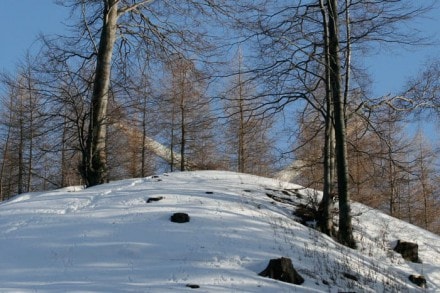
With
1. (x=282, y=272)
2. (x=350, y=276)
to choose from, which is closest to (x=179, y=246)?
(x=282, y=272)

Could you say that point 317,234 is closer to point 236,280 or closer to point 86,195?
point 236,280

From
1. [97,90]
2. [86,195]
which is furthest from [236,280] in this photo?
[97,90]

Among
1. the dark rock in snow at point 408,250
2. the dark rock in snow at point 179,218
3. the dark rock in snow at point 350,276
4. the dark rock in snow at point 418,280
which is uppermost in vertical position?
the dark rock in snow at point 179,218

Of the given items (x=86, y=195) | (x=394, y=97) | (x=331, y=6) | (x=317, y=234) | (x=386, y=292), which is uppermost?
(x=331, y=6)

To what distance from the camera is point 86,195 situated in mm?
11273

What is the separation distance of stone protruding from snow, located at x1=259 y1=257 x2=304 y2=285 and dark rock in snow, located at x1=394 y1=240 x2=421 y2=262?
437 centimetres

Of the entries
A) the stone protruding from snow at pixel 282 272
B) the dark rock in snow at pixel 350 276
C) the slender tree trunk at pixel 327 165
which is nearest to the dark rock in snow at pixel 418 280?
the dark rock in snow at pixel 350 276

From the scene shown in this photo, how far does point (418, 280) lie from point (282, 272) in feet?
11.2

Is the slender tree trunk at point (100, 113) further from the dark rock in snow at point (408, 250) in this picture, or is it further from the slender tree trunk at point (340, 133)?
the dark rock in snow at point (408, 250)

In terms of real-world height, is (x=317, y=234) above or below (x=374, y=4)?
below

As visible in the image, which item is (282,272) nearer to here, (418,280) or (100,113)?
(418,280)

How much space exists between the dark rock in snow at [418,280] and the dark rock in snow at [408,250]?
1375 mm

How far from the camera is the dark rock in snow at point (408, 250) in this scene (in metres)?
10.7

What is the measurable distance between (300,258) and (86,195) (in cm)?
524
